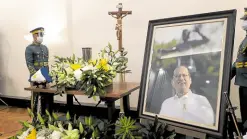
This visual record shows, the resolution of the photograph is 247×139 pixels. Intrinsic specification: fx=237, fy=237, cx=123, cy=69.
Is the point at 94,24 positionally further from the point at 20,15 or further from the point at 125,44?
the point at 20,15

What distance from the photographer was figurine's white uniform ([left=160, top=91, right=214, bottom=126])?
1097 millimetres

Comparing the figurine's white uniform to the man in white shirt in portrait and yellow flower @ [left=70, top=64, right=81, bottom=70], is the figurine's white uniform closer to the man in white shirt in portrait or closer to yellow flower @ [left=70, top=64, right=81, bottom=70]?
the man in white shirt in portrait

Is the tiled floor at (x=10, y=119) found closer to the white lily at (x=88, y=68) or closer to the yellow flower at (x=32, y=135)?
the yellow flower at (x=32, y=135)

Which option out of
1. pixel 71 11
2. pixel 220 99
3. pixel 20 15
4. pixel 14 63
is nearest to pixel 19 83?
pixel 14 63

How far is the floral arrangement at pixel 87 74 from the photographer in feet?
4.64

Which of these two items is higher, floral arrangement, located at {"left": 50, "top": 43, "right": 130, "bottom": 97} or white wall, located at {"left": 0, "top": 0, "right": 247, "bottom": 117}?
white wall, located at {"left": 0, "top": 0, "right": 247, "bottom": 117}

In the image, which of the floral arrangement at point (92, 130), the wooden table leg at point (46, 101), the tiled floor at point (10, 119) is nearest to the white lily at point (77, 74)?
the floral arrangement at point (92, 130)

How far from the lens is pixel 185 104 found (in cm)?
117

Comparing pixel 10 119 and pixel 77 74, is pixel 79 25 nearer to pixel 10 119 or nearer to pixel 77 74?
pixel 10 119

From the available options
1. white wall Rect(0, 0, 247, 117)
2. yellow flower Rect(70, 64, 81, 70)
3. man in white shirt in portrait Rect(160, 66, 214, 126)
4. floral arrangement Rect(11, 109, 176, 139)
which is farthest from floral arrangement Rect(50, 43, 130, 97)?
white wall Rect(0, 0, 247, 117)

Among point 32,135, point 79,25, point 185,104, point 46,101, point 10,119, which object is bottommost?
point 10,119

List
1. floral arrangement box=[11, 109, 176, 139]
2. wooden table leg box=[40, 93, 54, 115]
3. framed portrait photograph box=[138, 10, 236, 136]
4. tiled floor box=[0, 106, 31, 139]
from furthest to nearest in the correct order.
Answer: tiled floor box=[0, 106, 31, 139]
wooden table leg box=[40, 93, 54, 115]
floral arrangement box=[11, 109, 176, 139]
framed portrait photograph box=[138, 10, 236, 136]

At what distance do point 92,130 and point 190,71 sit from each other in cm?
65

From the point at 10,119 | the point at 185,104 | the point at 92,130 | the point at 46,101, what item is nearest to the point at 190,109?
the point at 185,104
